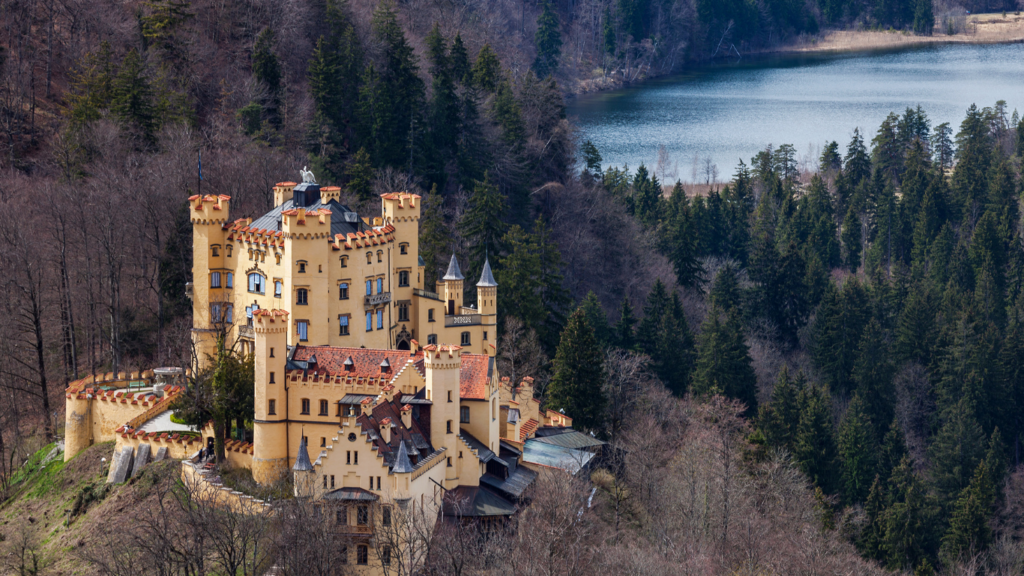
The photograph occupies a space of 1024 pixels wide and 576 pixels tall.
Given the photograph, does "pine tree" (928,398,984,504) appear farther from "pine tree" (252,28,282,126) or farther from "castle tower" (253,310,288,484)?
"pine tree" (252,28,282,126)

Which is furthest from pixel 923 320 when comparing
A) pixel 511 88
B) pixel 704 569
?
pixel 704 569

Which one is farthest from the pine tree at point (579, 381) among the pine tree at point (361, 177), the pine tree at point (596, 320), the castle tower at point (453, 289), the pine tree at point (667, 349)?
the pine tree at point (361, 177)

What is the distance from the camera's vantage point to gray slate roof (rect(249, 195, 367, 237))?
80625 millimetres

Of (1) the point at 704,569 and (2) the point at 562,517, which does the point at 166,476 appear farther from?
(1) the point at 704,569

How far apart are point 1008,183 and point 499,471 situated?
10450 centimetres

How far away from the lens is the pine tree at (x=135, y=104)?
103375mm

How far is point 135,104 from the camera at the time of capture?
104 m

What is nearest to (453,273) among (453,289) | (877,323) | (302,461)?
(453,289)

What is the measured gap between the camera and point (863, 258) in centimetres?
15700

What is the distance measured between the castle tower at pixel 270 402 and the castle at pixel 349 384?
7 cm

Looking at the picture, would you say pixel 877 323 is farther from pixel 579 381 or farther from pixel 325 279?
pixel 325 279

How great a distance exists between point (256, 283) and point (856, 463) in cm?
4430

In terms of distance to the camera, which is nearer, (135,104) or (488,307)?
(488,307)

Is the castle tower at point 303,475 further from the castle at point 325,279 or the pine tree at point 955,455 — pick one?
the pine tree at point 955,455
